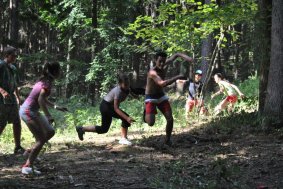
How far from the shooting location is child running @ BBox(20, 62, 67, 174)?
6.76 meters

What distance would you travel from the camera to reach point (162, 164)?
25.0 ft

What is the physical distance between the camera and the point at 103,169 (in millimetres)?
7270

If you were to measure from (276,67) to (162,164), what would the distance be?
3.71 m

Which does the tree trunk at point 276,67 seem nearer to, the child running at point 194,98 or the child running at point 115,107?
the child running at point 115,107

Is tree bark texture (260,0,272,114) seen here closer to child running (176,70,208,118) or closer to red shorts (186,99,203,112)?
child running (176,70,208,118)

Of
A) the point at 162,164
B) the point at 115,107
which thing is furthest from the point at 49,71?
the point at 162,164

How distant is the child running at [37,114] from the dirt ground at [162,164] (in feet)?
1.26

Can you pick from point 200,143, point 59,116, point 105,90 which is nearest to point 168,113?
point 200,143

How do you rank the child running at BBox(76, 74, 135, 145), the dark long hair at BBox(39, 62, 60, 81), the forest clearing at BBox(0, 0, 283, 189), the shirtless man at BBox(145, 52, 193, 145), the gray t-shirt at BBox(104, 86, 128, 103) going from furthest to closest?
1. the gray t-shirt at BBox(104, 86, 128, 103)
2. the child running at BBox(76, 74, 135, 145)
3. the shirtless man at BBox(145, 52, 193, 145)
4. the dark long hair at BBox(39, 62, 60, 81)
5. the forest clearing at BBox(0, 0, 283, 189)

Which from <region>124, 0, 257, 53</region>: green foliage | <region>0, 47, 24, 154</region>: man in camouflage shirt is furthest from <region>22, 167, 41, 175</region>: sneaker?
<region>124, 0, 257, 53</region>: green foliage

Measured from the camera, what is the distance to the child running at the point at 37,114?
22.2 ft

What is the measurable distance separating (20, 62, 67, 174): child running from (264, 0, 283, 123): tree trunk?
5048mm

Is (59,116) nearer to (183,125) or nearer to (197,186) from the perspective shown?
(183,125)

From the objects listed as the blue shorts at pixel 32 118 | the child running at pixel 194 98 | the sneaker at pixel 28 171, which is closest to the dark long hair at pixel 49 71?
the blue shorts at pixel 32 118
